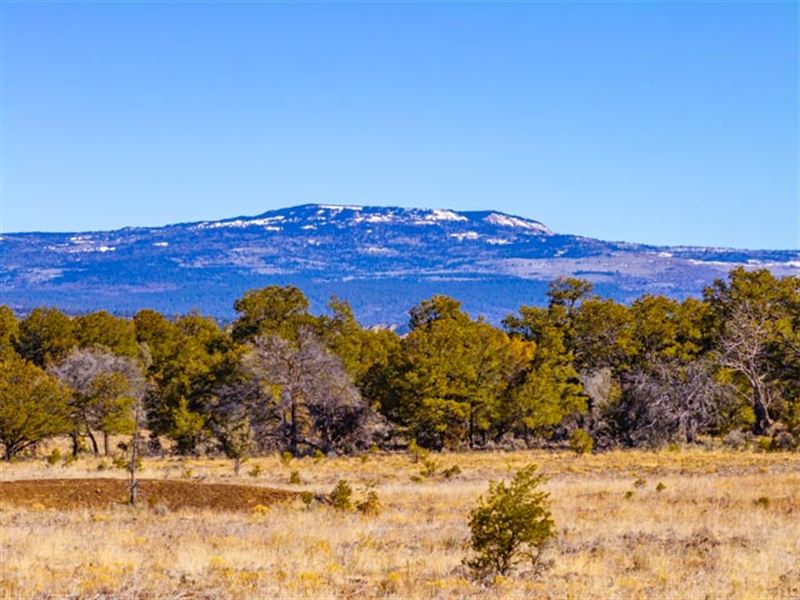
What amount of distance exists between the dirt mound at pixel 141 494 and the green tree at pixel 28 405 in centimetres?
1880

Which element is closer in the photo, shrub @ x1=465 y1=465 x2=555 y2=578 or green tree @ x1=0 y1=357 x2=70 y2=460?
shrub @ x1=465 y1=465 x2=555 y2=578

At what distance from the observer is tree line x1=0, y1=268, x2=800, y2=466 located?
53844mm

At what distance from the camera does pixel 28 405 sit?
49969mm

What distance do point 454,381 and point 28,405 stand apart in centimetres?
2159

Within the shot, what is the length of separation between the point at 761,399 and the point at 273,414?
84.5ft

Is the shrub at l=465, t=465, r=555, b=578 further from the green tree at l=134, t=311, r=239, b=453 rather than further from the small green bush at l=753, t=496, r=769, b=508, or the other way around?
the green tree at l=134, t=311, r=239, b=453

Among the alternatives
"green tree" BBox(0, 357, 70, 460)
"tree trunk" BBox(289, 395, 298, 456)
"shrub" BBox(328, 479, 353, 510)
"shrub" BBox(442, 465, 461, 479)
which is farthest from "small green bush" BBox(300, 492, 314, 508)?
"tree trunk" BBox(289, 395, 298, 456)

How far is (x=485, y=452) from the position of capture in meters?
54.6

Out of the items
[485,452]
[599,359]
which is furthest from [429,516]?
[599,359]

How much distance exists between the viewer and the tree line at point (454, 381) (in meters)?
53.8

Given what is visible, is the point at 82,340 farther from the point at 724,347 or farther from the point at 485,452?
the point at 724,347

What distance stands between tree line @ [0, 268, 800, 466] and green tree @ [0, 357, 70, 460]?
0.07 meters

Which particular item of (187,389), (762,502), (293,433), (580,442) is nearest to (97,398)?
(187,389)

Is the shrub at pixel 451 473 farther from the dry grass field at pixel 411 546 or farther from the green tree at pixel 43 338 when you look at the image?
the green tree at pixel 43 338
